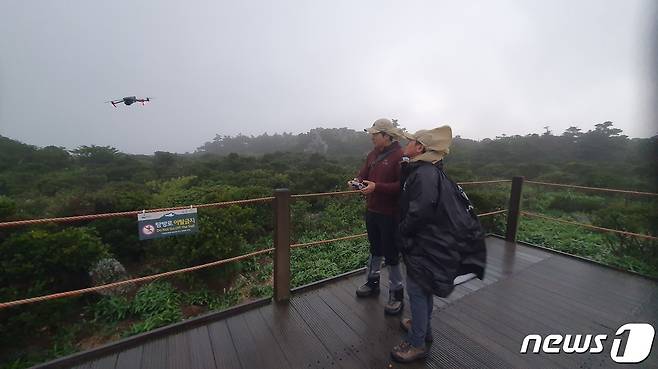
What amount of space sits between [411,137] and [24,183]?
14.8 metres

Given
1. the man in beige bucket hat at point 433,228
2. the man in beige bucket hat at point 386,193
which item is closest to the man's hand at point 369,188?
the man in beige bucket hat at point 386,193

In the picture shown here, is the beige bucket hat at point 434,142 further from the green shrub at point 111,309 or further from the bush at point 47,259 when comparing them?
the bush at point 47,259

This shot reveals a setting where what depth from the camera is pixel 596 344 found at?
231cm

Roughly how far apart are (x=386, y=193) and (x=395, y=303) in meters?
1.02

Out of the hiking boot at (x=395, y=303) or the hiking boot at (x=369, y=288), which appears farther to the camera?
the hiking boot at (x=369, y=288)

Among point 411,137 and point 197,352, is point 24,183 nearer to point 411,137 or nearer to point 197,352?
point 197,352

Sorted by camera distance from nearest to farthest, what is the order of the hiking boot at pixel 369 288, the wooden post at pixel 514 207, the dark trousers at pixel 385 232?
the dark trousers at pixel 385 232 → the hiking boot at pixel 369 288 → the wooden post at pixel 514 207

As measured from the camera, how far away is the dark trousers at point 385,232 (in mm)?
Result: 2414

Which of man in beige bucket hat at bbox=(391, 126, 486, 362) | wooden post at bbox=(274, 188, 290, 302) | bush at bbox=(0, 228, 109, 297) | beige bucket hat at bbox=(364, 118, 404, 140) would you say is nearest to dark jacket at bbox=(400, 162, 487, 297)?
man in beige bucket hat at bbox=(391, 126, 486, 362)

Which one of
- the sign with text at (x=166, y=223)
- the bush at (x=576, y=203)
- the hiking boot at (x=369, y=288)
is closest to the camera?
the sign with text at (x=166, y=223)

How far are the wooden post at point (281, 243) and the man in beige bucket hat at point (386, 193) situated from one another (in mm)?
675

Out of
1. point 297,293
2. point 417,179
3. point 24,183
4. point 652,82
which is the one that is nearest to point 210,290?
point 297,293

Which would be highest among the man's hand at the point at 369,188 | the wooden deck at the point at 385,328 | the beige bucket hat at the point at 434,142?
the beige bucket hat at the point at 434,142

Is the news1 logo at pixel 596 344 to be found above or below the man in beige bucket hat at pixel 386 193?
below
